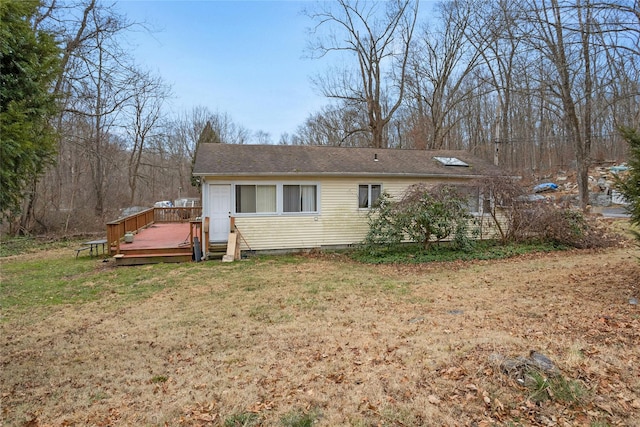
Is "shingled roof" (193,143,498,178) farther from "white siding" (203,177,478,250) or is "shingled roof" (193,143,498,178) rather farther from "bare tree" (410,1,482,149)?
"bare tree" (410,1,482,149)

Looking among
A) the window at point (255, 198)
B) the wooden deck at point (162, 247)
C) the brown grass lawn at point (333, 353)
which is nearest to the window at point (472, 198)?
the brown grass lawn at point (333, 353)

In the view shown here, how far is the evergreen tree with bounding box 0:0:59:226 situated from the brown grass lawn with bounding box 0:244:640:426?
2.24 meters

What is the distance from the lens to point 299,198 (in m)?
11.2

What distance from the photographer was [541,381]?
3133 millimetres

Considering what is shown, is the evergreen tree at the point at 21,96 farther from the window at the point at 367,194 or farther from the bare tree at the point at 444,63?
the bare tree at the point at 444,63

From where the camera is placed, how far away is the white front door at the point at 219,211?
10.6 m

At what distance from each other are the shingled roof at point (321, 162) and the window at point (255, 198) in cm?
58

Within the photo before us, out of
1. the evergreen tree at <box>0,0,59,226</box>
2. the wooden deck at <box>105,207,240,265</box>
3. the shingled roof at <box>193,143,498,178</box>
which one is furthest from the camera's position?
the shingled roof at <box>193,143,498,178</box>

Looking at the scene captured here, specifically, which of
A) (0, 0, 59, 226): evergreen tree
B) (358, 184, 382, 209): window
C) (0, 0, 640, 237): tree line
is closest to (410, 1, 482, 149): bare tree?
(0, 0, 640, 237): tree line

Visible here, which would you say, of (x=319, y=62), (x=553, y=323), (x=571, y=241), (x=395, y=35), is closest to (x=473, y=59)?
(x=395, y=35)

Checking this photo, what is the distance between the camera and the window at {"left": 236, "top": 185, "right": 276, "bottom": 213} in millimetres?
10781

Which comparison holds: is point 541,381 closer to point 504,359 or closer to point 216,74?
point 504,359

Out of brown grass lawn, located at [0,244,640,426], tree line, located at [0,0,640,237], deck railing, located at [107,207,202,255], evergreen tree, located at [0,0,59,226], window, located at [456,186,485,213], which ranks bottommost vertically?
brown grass lawn, located at [0,244,640,426]

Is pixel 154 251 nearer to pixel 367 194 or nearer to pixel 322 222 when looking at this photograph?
pixel 322 222
